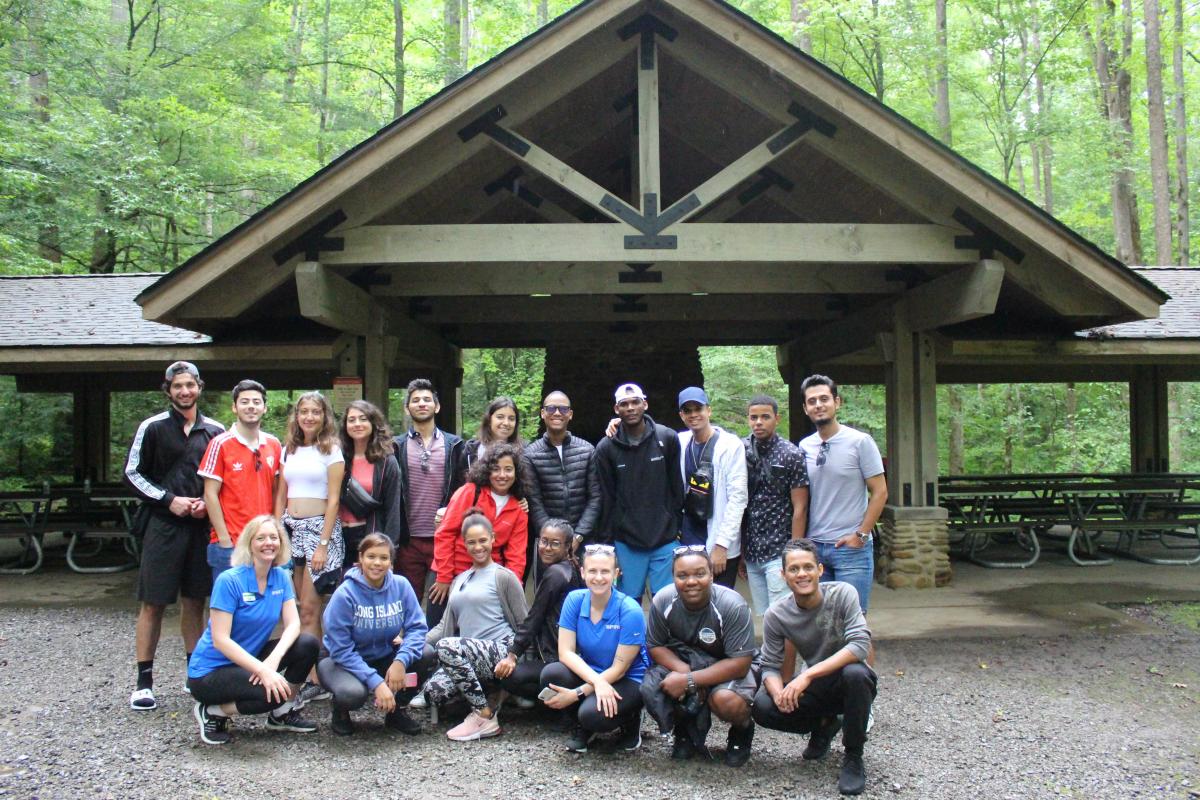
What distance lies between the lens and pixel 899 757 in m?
3.76

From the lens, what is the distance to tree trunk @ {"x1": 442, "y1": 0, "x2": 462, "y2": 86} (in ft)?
58.3

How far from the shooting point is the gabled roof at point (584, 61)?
5.65m

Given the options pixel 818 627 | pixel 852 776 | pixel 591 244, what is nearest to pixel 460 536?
pixel 818 627

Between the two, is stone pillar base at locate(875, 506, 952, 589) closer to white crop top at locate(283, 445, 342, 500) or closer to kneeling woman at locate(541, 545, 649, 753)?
kneeling woman at locate(541, 545, 649, 753)

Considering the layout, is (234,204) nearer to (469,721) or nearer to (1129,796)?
(469,721)

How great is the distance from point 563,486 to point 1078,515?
6.35 m

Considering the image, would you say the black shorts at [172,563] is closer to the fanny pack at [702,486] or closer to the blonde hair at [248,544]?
the blonde hair at [248,544]

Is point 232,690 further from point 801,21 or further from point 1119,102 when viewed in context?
point 1119,102

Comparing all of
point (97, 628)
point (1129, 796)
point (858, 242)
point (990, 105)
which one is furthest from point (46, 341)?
point (990, 105)

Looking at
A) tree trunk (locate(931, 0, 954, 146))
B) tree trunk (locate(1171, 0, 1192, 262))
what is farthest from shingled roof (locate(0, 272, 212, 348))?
tree trunk (locate(1171, 0, 1192, 262))

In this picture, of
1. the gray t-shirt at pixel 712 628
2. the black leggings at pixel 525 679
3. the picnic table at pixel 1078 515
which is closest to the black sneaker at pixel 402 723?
the black leggings at pixel 525 679

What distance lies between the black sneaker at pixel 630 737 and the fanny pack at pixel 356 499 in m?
1.74

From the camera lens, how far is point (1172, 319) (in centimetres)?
852

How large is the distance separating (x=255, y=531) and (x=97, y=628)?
3.29 meters
